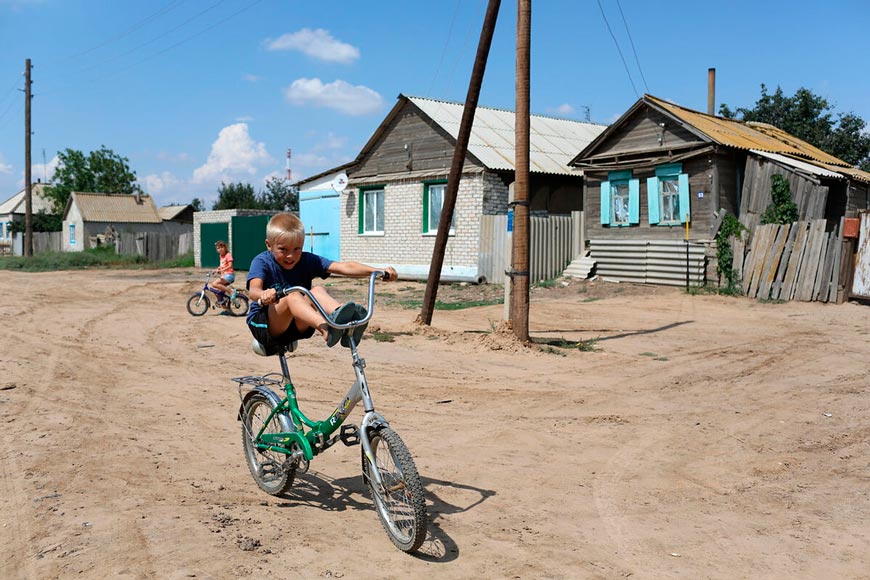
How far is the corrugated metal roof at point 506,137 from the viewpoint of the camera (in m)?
22.2

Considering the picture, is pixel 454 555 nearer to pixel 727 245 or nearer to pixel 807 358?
pixel 807 358

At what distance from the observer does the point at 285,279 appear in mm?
4516

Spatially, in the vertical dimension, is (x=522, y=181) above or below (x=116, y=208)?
below

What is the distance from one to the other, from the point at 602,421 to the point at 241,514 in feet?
11.6

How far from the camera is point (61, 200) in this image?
69750 millimetres

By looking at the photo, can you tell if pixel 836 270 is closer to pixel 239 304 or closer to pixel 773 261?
pixel 773 261

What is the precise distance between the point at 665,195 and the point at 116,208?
160 ft

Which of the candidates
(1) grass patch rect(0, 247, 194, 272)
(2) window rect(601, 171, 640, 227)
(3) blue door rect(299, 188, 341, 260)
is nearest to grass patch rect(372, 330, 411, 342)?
(2) window rect(601, 171, 640, 227)

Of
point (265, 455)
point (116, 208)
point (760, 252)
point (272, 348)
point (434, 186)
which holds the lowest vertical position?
point (265, 455)

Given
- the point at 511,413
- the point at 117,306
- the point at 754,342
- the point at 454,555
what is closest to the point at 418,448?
the point at 511,413

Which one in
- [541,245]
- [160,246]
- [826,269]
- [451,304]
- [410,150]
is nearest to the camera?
[826,269]

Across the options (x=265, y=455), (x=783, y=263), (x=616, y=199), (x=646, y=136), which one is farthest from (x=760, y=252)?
(x=265, y=455)

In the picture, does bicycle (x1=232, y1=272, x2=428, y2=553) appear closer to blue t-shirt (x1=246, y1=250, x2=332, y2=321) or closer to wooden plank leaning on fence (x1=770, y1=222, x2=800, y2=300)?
blue t-shirt (x1=246, y1=250, x2=332, y2=321)

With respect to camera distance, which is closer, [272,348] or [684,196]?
[272,348]
